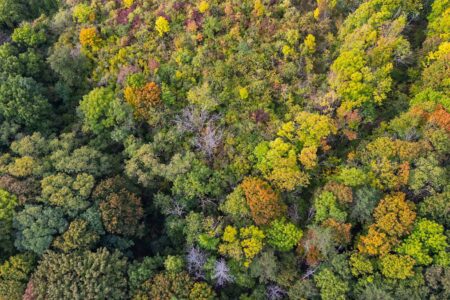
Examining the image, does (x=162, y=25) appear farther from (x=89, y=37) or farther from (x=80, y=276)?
(x=80, y=276)

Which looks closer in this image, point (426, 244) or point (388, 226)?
point (426, 244)

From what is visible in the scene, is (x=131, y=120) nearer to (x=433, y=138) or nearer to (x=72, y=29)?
(x=72, y=29)

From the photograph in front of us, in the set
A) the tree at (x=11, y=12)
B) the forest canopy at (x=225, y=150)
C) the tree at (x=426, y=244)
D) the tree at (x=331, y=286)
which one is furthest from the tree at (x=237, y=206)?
the tree at (x=11, y=12)

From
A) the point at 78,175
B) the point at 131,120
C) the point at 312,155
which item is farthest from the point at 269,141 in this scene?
the point at 78,175

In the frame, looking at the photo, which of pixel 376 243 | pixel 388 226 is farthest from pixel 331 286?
pixel 388 226

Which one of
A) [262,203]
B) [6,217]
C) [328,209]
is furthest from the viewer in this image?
[6,217]

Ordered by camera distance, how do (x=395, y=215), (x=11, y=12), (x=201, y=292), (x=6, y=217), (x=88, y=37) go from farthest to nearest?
(x=11, y=12), (x=88, y=37), (x=6, y=217), (x=201, y=292), (x=395, y=215)
